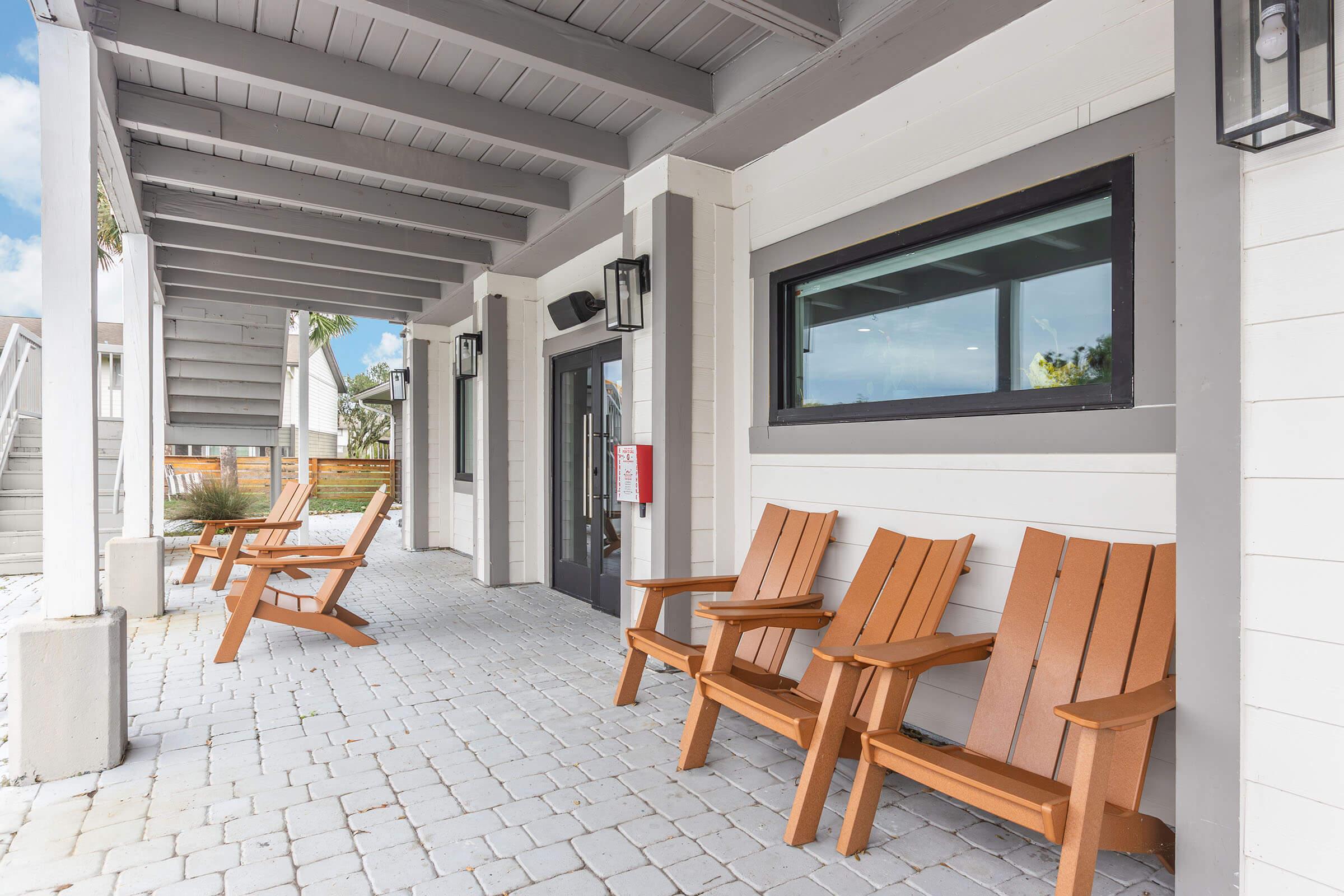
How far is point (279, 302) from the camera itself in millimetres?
7652

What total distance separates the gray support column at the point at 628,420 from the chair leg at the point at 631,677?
2.75 ft

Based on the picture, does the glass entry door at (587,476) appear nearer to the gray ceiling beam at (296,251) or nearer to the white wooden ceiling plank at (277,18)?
the gray ceiling beam at (296,251)

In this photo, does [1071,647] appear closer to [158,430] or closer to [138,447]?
[138,447]

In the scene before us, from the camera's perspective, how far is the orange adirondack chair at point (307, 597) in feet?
13.2

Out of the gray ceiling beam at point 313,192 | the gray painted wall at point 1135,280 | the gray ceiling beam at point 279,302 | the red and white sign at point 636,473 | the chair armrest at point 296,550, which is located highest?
the gray ceiling beam at point 313,192

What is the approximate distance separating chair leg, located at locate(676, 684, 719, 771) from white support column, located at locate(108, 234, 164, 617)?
422 cm

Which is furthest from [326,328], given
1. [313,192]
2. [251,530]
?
[313,192]

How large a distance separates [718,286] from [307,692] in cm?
294

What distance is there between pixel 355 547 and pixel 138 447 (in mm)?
1675

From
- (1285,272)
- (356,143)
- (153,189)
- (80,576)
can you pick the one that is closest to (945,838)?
(1285,272)

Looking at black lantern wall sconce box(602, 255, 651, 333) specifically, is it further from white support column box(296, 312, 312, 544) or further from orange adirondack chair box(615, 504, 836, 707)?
white support column box(296, 312, 312, 544)

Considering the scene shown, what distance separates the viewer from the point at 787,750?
2.85 m

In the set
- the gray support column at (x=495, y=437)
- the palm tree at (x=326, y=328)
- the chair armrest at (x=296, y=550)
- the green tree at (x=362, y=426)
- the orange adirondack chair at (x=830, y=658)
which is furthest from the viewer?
the green tree at (x=362, y=426)

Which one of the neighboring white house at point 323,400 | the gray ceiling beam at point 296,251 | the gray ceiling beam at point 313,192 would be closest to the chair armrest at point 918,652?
the gray ceiling beam at point 313,192
